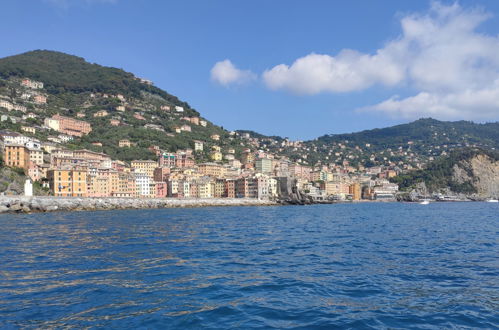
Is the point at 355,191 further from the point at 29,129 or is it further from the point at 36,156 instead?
the point at 29,129

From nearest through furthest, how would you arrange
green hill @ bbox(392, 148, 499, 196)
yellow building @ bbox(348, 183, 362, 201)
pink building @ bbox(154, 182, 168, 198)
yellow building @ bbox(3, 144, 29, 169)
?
yellow building @ bbox(3, 144, 29, 169) < pink building @ bbox(154, 182, 168, 198) < yellow building @ bbox(348, 183, 362, 201) < green hill @ bbox(392, 148, 499, 196)

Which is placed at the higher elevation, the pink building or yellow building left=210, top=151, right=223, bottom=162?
yellow building left=210, top=151, right=223, bottom=162

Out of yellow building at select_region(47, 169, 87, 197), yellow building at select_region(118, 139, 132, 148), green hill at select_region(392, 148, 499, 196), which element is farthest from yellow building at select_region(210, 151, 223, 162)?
green hill at select_region(392, 148, 499, 196)

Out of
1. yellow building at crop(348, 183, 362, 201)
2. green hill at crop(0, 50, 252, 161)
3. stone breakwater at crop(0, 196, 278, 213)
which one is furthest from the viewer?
yellow building at crop(348, 183, 362, 201)

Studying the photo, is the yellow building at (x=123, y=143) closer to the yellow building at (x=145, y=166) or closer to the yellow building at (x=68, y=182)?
the yellow building at (x=145, y=166)

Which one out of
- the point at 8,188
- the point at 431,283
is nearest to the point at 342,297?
the point at 431,283

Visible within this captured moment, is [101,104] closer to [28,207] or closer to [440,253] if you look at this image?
[28,207]

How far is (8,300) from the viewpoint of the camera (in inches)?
410

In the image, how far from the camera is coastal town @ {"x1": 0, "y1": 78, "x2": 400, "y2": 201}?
7631 cm

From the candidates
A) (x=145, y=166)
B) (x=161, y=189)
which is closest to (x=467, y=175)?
(x=161, y=189)

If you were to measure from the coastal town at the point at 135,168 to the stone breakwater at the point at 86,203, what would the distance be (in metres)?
11.0

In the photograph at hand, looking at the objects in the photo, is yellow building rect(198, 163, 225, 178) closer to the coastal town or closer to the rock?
the coastal town

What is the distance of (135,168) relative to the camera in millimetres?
107125

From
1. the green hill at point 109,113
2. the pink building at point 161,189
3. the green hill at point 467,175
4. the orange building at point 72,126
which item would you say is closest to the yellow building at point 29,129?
the green hill at point 109,113
